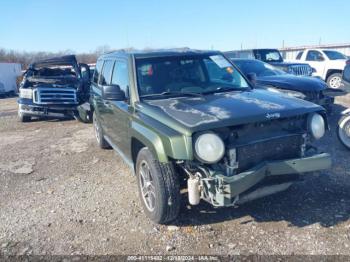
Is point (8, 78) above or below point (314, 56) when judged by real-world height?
below

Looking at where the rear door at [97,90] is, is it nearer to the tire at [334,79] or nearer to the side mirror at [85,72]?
the side mirror at [85,72]

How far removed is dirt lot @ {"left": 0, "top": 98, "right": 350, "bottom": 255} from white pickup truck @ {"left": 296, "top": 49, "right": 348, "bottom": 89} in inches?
366

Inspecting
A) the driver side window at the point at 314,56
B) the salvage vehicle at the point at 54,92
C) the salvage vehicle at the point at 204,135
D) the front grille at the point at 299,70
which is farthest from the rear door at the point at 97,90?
the driver side window at the point at 314,56

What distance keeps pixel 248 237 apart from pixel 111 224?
1537 mm

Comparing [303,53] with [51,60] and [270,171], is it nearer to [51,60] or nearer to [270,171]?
[51,60]

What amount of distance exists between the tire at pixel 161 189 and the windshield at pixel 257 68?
6.51 metres

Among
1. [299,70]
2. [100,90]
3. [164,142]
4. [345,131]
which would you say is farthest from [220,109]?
[299,70]

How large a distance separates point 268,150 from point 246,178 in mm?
488

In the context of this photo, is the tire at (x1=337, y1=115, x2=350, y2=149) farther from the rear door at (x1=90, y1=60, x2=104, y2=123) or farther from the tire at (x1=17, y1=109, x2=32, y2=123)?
the tire at (x1=17, y1=109, x2=32, y2=123)

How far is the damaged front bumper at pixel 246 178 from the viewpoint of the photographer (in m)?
3.03

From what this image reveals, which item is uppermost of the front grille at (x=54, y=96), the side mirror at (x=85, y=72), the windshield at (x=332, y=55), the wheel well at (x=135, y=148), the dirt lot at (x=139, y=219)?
the windshield at (x=332, y=55)

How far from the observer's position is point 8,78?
24.6 m

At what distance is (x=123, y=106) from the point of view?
14.4 ft

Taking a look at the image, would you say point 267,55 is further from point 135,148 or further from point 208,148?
point 208,148
